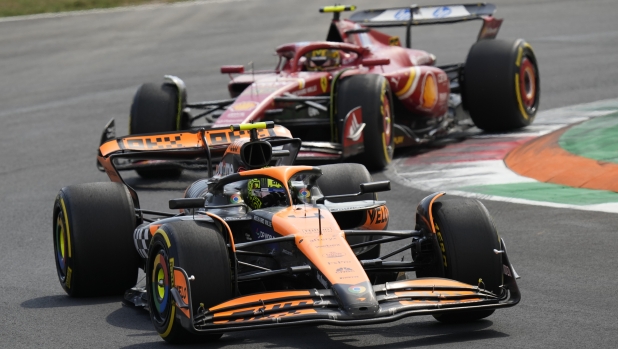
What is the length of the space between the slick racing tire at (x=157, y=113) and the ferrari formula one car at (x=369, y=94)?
13 mm

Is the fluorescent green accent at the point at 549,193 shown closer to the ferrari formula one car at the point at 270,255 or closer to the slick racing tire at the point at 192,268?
the ferrari formula one car at the point at 270,255

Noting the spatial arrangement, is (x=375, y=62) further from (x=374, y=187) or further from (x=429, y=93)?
(x=374, y=187)

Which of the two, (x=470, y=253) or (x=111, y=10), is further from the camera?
(x=111, y=10)

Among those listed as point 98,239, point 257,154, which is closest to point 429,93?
point 257,154

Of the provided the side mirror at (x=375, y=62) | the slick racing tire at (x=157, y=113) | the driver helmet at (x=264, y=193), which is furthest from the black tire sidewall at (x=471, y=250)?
the side mirror at (x=375, y=62)

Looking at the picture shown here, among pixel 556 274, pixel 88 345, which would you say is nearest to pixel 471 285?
pixel 556 274

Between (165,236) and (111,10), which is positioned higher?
(165,236)

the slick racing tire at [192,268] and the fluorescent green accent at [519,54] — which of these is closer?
the slick racing tire at [192,268]

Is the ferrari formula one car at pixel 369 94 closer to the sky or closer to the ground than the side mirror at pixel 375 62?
closer to the ground

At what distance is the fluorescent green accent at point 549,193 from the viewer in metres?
11.4

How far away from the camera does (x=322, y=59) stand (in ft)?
52.4

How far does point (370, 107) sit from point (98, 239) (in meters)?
6.07

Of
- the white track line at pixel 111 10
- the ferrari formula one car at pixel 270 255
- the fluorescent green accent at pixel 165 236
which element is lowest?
the white track line at pixel 111 10

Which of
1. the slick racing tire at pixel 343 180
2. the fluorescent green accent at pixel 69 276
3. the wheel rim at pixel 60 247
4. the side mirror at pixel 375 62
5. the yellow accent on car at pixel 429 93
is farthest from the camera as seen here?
the yellow accent on car at pixel 429 93
